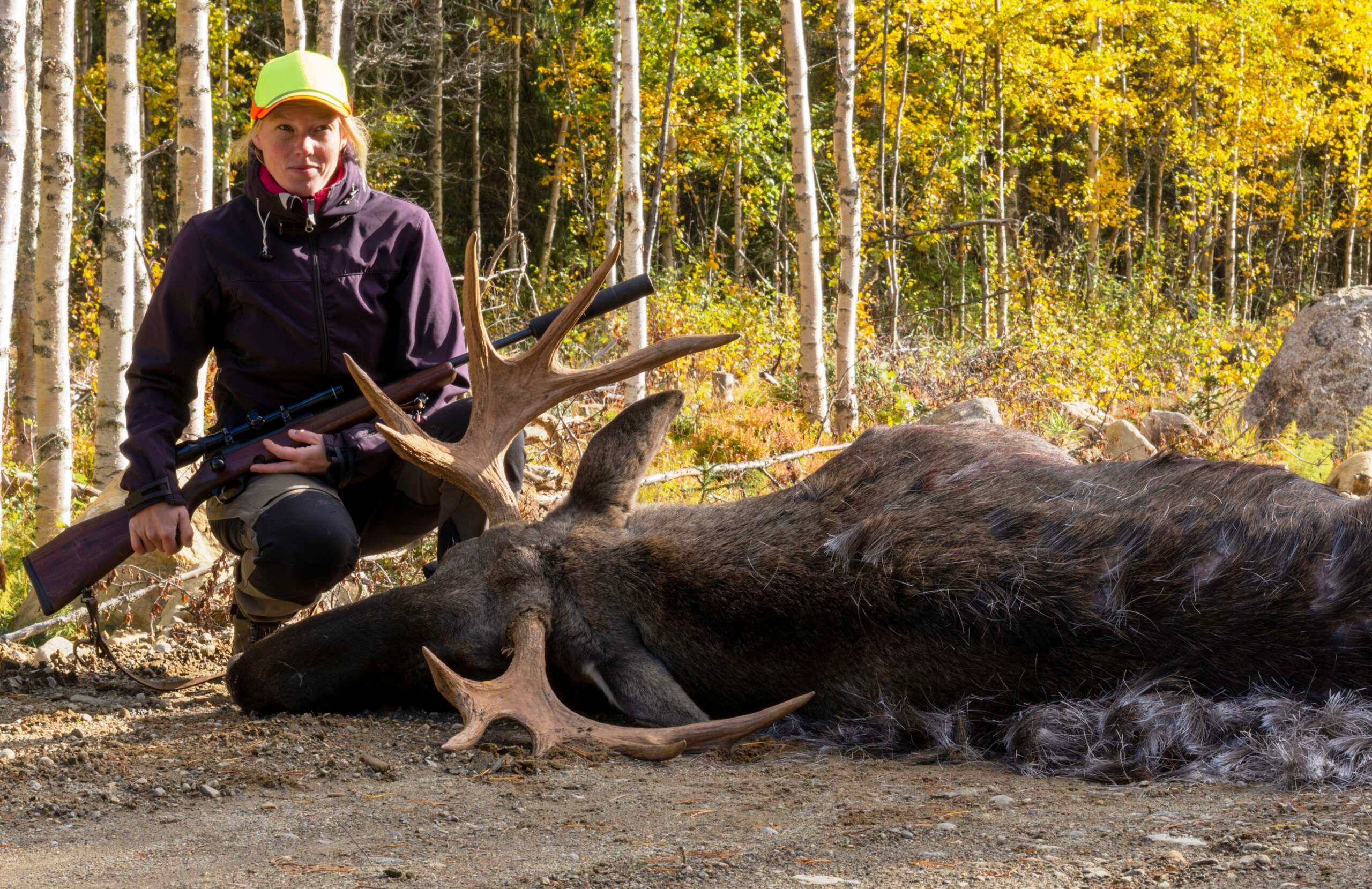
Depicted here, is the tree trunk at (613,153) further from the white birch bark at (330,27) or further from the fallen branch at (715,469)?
the fallen branch at (715,469)

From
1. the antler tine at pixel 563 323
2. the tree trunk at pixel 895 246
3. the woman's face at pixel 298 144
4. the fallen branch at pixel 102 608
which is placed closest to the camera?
the antler tine at pixel 563 323

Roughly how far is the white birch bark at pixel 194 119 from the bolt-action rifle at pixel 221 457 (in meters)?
3.45

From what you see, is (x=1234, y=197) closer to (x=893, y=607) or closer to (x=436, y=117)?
(x=436, y=117)

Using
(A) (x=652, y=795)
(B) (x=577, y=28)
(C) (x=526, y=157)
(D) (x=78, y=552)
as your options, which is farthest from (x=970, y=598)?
(C) (x=526, y=157)

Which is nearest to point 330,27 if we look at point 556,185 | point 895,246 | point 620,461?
point 620,461

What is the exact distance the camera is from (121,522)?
4.86m

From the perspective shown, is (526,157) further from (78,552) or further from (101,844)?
(101,844)

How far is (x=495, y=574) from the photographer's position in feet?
14.6

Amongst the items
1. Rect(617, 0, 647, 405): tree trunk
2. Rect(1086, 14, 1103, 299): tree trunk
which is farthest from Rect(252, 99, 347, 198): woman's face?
Rect(1086, 14, 1103, 299): tree trunk

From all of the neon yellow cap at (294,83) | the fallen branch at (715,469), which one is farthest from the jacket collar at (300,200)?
the fallen branch at (715,469)

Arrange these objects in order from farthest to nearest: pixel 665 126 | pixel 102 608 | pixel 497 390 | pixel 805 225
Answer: pixel 665 126, pixel 805 225, pixel 102 608, pixel 497 390

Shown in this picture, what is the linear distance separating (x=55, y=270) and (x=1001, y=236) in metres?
16.3

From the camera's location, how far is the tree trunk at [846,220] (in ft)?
37.5

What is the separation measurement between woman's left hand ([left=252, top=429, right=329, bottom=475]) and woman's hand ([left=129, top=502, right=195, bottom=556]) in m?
0.34
